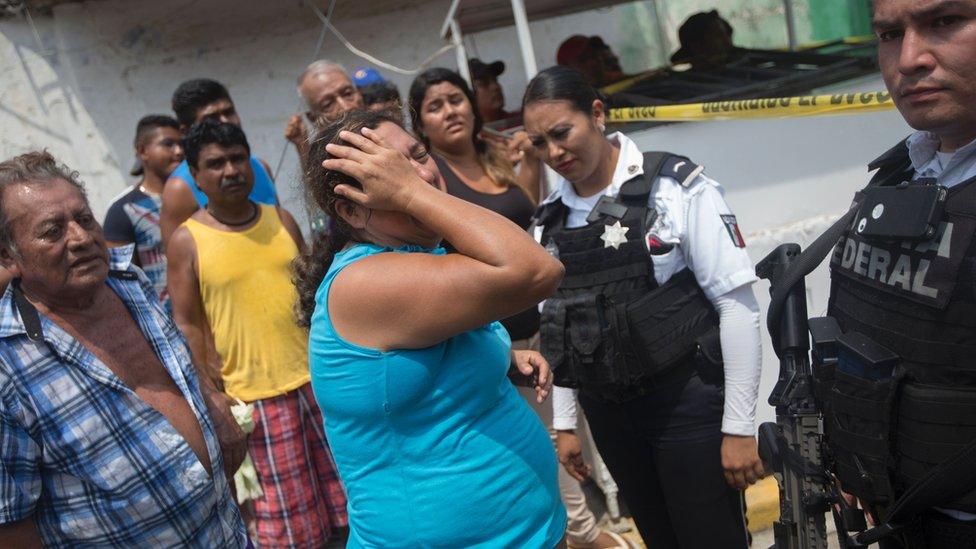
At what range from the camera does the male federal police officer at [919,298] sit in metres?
1.50

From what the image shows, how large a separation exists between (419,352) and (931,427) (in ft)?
3.27

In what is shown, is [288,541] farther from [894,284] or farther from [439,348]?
[894,284]

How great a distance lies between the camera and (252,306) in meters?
3.48

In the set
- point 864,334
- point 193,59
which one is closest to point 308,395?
point 864,334

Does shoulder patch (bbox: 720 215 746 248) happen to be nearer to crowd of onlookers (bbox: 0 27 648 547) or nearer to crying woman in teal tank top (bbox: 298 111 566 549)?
crowd of onlookers (bbox: 0 27 648 547)

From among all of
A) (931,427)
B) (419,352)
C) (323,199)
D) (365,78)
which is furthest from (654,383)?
(365,78)

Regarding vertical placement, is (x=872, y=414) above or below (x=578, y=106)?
below

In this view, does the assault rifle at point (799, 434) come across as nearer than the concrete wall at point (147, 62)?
Yes

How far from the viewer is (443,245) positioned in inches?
80.5

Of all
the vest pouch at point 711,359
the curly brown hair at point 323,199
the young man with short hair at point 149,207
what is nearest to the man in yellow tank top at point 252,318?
the young man with short hair at point 149,207

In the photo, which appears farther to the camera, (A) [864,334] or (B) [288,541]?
(B) [288,541]

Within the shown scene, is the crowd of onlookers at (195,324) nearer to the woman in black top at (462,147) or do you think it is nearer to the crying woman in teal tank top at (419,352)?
the woman in black top at (462,147)

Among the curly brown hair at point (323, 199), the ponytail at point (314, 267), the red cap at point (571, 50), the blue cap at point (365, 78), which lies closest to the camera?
the curly brown hair at point (323, 199)

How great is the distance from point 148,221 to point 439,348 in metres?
3.23
